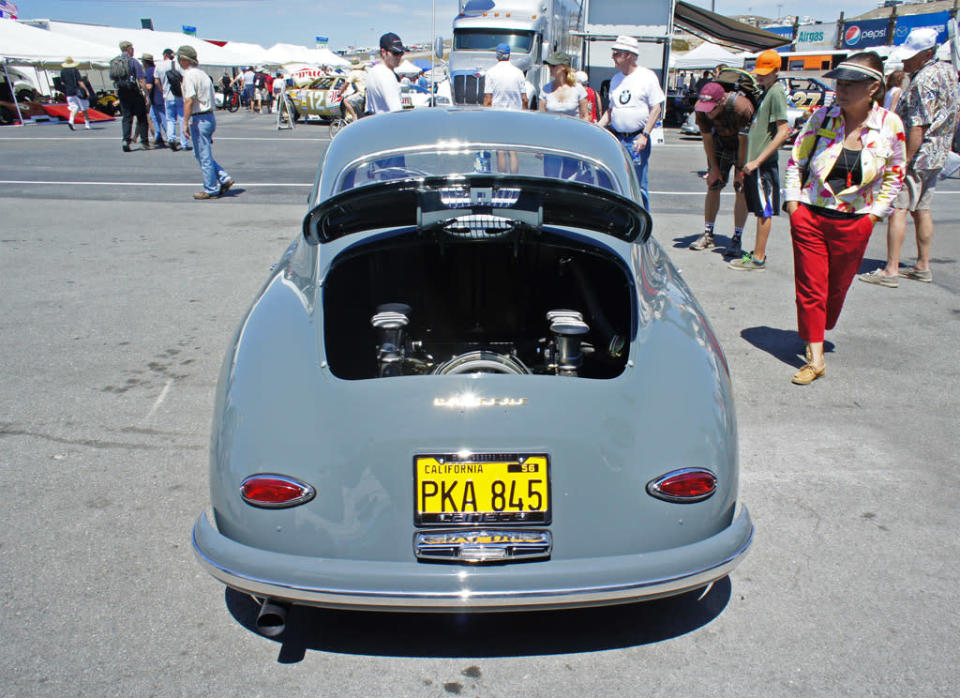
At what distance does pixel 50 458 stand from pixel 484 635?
237cm

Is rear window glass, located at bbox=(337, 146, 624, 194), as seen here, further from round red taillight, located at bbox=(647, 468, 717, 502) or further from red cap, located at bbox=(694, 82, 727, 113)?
red cap, located at bbox=(694, 82, 727, 113)

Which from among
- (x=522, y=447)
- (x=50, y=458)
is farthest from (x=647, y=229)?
(x=50, y=458)

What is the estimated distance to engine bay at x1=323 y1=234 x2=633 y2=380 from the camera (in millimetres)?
2934

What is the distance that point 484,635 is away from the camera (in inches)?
92.5

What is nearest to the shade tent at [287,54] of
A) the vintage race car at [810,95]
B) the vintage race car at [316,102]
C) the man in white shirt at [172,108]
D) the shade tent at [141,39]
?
the shade tent at [141,39]

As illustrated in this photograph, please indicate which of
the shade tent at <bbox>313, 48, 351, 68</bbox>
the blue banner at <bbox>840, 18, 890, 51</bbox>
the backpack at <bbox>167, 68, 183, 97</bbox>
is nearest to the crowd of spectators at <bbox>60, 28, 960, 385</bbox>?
the backpack at <bbox>167, 68, 183, 97</bbox>

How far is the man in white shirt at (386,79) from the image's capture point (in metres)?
Answer: 8.19

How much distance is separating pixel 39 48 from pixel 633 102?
23738 millimetres

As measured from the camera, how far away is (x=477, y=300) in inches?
135

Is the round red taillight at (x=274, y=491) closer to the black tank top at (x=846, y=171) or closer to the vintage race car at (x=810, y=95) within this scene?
the black tank top at (x=846, y=171)

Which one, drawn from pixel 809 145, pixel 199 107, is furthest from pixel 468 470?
pixel 199 107

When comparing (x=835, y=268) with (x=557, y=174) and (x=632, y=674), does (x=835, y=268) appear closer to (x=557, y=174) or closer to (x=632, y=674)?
(x=557, y=174)

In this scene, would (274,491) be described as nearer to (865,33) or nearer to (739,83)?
(739,83)

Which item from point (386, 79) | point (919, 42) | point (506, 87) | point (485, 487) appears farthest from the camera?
point (506, 87)
